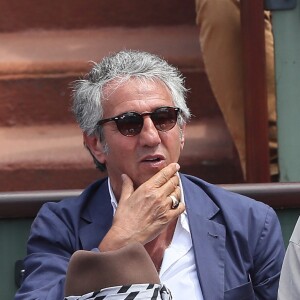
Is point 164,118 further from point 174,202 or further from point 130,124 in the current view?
point 174,202

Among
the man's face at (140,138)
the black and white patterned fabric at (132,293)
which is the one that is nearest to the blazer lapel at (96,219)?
the man's face at (140,138)

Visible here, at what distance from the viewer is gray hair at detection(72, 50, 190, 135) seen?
317 cm

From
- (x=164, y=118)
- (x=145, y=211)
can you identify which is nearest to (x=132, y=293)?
(x=145, y=211)

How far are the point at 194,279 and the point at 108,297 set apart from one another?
88 cm

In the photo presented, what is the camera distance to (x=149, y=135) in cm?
306

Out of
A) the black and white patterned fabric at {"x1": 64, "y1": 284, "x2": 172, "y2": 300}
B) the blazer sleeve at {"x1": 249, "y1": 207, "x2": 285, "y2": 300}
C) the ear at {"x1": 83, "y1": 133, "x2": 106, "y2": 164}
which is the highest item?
the ear at {"x1": 83, "y1": 133, "x2": 106, "y2": 164}

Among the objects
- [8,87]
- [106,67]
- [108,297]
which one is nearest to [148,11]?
[8,87]

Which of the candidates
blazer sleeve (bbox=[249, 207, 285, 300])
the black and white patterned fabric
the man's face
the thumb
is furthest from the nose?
the black and white patterned fabric

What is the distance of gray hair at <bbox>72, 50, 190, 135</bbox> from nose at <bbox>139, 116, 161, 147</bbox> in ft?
0.44

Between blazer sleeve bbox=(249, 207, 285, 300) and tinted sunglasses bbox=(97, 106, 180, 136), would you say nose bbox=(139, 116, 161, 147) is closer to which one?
tinted sunglasses bbox=(97, 106, 180, 136)

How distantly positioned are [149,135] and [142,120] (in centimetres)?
6

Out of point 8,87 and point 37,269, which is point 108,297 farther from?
point 8,87

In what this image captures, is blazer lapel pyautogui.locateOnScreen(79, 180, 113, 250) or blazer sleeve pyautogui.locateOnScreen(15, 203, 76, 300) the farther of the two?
blazer lapel pyautogui.locateOnScreen(79, 180, 113, 250)

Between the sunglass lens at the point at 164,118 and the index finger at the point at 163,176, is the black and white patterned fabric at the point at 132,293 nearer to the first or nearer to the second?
the index finger at the point at 163,176
